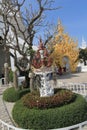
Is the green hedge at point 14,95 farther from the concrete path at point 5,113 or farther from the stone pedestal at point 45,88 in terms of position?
the stone pedestal at point 45,88

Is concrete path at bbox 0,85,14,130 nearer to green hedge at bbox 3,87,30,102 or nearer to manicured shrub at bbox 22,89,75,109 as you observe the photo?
green hedge at bbox 3,87,30,102

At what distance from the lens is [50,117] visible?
23.2 feet

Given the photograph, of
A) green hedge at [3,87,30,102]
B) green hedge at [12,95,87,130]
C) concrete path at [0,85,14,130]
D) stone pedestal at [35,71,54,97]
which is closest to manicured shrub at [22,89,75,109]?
green hedge at [12,95,87,130]

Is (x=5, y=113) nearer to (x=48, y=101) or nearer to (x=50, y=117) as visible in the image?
(x=48, y=101)

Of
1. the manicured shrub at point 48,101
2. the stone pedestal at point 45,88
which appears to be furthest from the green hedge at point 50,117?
the stone pedestal at point 45,88

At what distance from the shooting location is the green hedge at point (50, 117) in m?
7.08

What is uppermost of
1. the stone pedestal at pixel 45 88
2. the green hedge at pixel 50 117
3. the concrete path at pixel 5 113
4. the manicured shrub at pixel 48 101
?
the stone pedestal at pixel 45 88

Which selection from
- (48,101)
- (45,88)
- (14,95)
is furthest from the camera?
(14,95)

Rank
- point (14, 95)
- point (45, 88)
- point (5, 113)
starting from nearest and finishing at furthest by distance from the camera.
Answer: point (45, 88) → point (5, 113) → point (14, 95)

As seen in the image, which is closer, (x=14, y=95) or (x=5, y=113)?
(x=5, y=113)

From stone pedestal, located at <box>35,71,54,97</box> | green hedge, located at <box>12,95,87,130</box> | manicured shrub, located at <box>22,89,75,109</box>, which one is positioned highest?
stone pedestal, located at <box>35,71,54,97</box>

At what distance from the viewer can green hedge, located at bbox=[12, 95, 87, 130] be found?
708cm

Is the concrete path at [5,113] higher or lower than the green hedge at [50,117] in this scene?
lower

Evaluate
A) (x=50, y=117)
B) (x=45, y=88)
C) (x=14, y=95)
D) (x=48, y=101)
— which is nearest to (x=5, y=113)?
(x=14, y=95)
